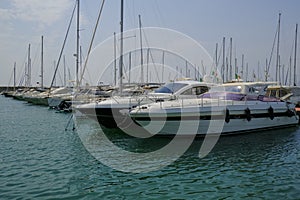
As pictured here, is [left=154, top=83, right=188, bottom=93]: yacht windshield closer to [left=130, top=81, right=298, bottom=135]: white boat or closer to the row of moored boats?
the row of moored boats

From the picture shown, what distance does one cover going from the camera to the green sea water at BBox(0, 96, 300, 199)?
7.93m

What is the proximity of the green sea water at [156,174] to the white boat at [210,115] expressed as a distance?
750mm

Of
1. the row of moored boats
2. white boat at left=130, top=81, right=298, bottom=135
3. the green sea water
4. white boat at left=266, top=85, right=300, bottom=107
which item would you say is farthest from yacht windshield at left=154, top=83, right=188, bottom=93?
white boat at left=266, top=85, right=300, bottom=107

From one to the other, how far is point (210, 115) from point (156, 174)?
19.5 ft

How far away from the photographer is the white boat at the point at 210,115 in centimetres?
1401

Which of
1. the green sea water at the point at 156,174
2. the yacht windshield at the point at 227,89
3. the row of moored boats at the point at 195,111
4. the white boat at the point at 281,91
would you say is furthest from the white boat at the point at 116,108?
the white boat at the point at 281,91

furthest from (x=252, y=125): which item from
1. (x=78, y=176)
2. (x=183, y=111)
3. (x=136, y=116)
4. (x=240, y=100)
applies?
(x=78, y=176)

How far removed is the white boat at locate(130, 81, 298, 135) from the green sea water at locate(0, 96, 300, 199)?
0.75 m

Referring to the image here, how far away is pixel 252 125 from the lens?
55.3 ft

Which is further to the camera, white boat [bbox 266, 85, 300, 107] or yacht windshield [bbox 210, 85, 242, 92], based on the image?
white boat [bbox 266, 85, 300, 107]

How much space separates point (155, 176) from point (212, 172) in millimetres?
1828

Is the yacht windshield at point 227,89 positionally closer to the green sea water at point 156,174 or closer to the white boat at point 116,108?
the white boat at point 116,108

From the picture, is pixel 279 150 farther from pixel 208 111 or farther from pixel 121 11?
pixel 121 11

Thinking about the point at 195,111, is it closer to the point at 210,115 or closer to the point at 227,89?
the point at 210,115
